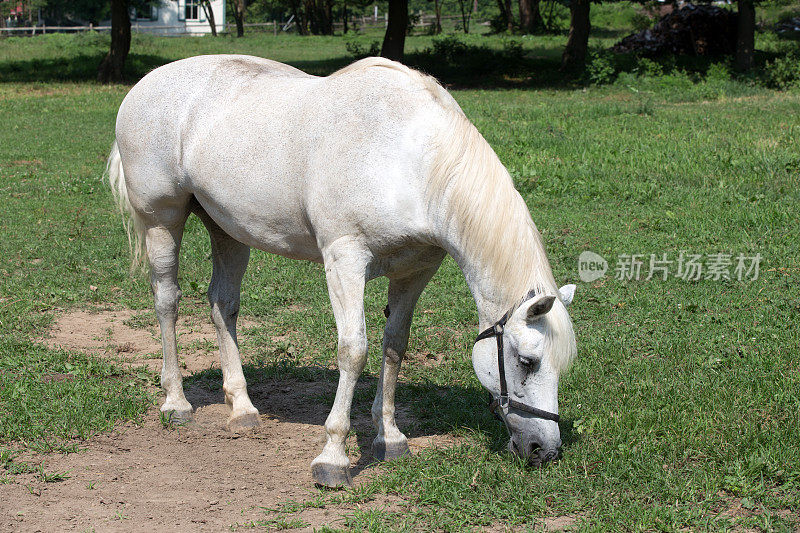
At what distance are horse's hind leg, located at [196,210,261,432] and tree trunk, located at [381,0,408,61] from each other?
1979 centimetres

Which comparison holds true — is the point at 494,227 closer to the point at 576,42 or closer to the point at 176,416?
the point at 176,416

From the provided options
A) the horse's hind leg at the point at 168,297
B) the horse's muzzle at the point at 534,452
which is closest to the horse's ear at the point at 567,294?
the horse's muzzle at the point at 534,452

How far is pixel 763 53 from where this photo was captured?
2384cm

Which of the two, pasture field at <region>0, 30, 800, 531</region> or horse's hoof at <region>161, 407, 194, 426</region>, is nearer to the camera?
pasture field at <region>0, 30, 800, 531</region>

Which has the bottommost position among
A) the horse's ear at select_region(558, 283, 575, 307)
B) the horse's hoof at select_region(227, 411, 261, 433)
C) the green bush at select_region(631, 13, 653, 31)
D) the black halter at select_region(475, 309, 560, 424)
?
the horse's hoof at select_region(227, 411, 261, 433)

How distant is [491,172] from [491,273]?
1.51 ft

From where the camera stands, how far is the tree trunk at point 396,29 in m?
23.9

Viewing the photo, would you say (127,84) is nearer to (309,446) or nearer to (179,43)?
(179,43)

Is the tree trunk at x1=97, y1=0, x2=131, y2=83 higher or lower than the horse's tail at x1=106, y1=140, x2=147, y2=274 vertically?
higher

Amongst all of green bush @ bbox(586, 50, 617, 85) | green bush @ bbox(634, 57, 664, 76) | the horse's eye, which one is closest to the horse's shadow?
the horse's eye

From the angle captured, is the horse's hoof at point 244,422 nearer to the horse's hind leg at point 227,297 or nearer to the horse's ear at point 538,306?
the horse's hind leg at point 227,297

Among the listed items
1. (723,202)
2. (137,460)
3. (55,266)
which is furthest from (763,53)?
(137,460)

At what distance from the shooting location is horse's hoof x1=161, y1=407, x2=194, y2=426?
477 centimetres

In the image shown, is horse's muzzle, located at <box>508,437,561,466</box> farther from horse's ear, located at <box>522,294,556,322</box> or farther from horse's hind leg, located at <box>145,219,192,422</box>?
horse's hind leg, located at <box>145,219,192,422</box>
